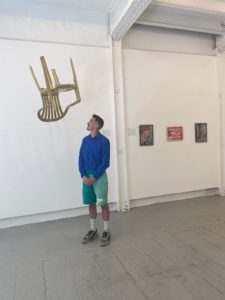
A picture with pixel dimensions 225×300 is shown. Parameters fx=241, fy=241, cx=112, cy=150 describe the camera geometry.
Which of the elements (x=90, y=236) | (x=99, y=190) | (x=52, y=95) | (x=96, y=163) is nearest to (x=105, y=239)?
(x=90, y=236)

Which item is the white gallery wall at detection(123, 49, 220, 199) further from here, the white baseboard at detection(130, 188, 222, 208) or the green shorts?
the green shorts

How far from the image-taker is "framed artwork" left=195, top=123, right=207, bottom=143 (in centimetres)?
498

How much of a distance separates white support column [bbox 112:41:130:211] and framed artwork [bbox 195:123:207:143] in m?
1.64

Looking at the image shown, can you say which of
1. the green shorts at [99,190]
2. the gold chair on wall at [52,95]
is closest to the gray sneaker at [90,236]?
the green shorts at [99,190]

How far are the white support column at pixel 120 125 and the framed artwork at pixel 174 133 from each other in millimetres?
983

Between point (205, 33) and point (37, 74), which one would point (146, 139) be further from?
point (205, 33)

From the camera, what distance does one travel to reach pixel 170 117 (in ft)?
15.6

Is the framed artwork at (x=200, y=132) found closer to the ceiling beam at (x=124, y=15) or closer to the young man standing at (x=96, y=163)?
the ceiling beam at (x=124, y=15)

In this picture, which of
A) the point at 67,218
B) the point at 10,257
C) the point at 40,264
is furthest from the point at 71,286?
the point at 67,218

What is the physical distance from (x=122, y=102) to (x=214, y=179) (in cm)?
264

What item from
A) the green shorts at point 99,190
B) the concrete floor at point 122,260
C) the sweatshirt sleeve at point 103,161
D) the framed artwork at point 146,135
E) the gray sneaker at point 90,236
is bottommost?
the concrete floor at point 122,260

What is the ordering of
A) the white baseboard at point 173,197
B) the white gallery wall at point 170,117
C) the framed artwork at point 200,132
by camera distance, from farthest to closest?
the framed artwork at point 200,132 < the white baseboard at point 173,197 < the white gallery wall at point 170,117

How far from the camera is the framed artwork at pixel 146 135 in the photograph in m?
4.55

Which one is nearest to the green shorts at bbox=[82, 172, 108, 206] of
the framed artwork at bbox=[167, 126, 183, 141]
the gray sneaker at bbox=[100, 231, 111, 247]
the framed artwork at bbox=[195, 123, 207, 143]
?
the gray sneaker at bbox=[100, 231, 111, 247]
